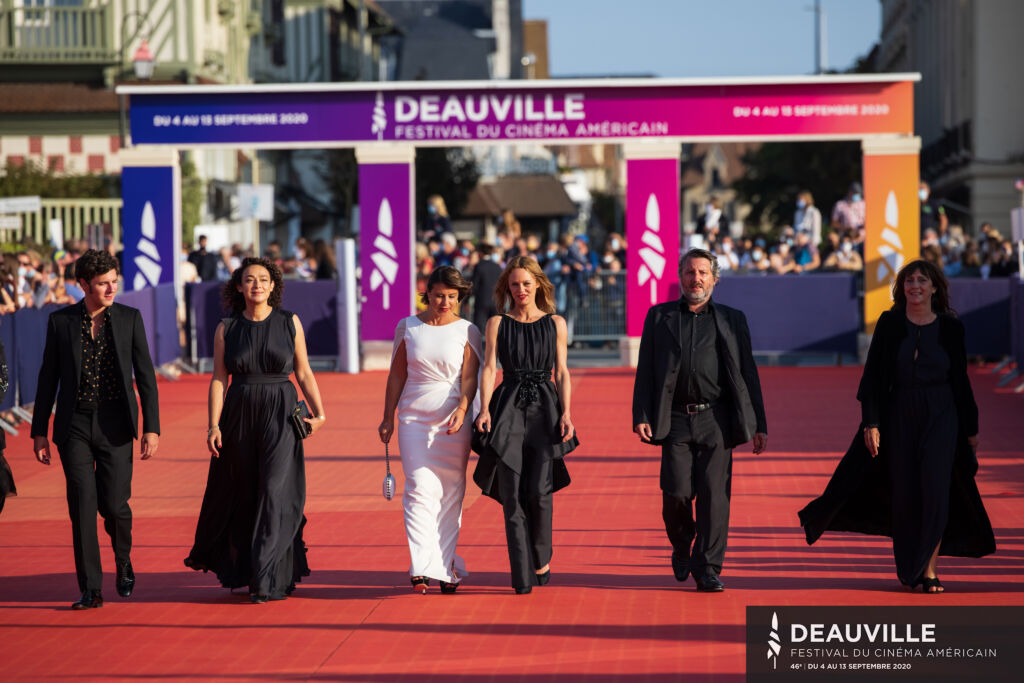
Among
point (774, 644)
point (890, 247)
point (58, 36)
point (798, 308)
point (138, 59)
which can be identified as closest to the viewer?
point (774, 644)

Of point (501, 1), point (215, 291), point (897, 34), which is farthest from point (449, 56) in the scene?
point (215, 291)

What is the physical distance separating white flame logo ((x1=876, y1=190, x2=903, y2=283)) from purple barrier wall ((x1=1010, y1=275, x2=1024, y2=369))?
210 cm

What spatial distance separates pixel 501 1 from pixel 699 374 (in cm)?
8123

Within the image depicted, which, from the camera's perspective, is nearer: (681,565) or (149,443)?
(149,443)

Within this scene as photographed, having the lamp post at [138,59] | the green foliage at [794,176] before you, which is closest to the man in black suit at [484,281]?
the lamp post at [138,59]

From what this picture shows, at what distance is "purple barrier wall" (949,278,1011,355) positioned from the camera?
21906 millimetres

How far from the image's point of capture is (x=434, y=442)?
834 centimetres

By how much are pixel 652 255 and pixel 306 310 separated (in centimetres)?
502

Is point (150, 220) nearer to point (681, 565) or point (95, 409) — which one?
point (95, 409)

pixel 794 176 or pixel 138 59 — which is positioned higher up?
pixel 138 59

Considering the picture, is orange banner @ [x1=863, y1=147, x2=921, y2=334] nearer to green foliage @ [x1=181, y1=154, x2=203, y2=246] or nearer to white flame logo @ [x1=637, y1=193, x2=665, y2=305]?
white flame logo @ [x1=637, y1=193, x2=665, y2=305]

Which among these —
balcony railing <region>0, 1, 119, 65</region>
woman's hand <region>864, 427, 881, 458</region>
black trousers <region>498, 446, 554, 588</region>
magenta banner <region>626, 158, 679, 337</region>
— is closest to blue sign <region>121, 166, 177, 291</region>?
magenta banner <region>626, 158, 679, 337</region>

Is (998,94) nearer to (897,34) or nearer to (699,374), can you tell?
(897,34)

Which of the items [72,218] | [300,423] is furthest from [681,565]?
[72,218]
